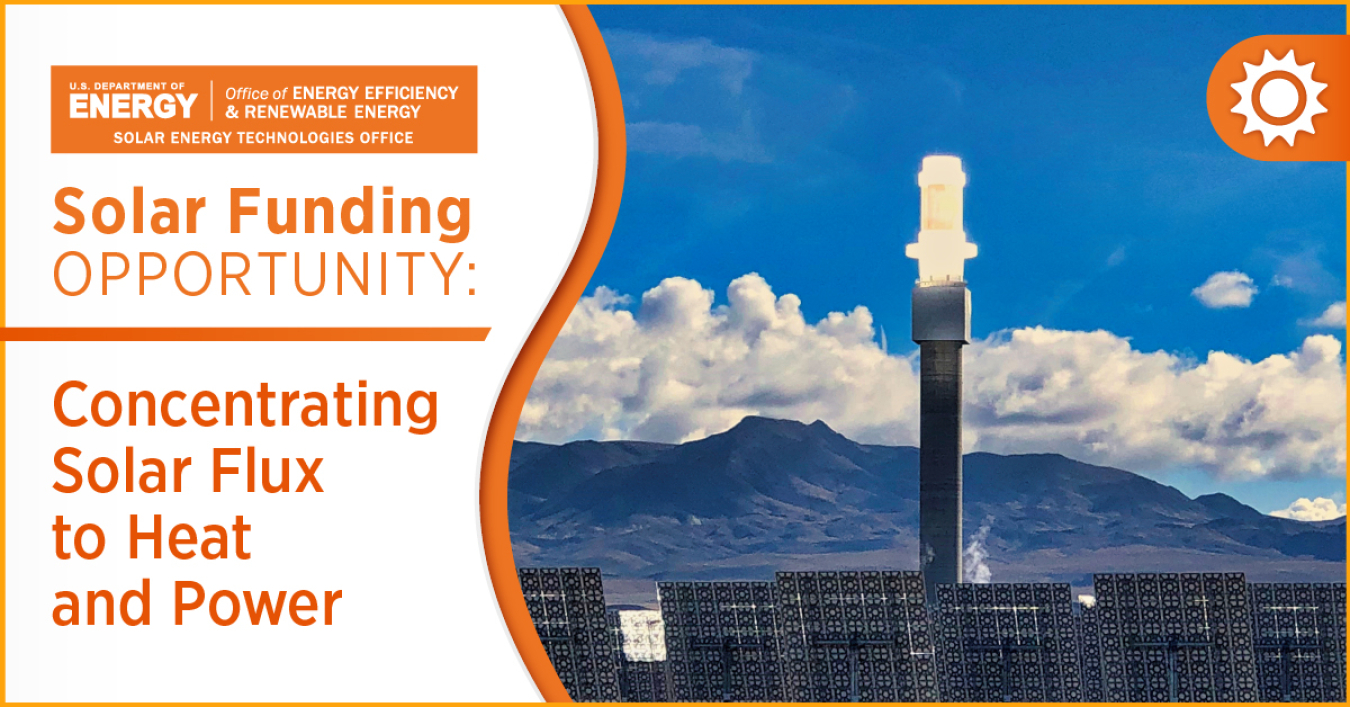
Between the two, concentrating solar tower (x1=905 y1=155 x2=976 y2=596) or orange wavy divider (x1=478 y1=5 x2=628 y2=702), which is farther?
concentrating solar tower (x1=905 y1=155 x2=976 y2=596)

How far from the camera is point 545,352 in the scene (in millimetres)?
15094

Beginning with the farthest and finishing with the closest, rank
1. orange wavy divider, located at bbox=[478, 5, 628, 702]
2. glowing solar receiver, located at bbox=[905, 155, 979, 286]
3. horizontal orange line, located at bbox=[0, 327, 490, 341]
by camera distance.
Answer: glowing solar receiver, located at bbox=[905, 155, 979, 286], orange wavy divider, located at bbox=[478, 5, 628, 702], horizontal orange line, located at bbox=[0, 327, 490, 341]

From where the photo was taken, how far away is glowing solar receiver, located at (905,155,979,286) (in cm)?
5159

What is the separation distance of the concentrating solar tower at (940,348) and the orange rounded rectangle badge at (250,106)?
37602 millimetres

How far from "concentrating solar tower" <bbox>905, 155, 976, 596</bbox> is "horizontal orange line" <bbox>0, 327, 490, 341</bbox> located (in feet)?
126

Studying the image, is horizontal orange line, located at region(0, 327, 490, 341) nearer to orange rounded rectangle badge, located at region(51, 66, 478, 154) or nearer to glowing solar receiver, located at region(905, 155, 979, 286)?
orange rounded rectangle badge, located at region(51, 66, 478, 154)

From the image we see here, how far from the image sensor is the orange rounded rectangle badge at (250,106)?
49.7 ft

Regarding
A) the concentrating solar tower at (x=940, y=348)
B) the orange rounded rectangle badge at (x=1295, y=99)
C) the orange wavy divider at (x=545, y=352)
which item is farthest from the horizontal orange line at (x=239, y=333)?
the concentrating solar tower at (x=940, y=348)

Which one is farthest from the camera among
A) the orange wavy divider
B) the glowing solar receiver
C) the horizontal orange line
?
the glowing solar receiver

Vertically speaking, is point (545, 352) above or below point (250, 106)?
below

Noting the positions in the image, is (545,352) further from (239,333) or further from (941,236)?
(941,236)

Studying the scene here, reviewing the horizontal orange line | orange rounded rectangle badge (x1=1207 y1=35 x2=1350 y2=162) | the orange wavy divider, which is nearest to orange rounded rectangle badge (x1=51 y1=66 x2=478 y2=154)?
the orange wavy divider

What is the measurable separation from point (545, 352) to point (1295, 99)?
24.9ft

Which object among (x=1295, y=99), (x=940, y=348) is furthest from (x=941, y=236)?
(x=1295, y=99)
